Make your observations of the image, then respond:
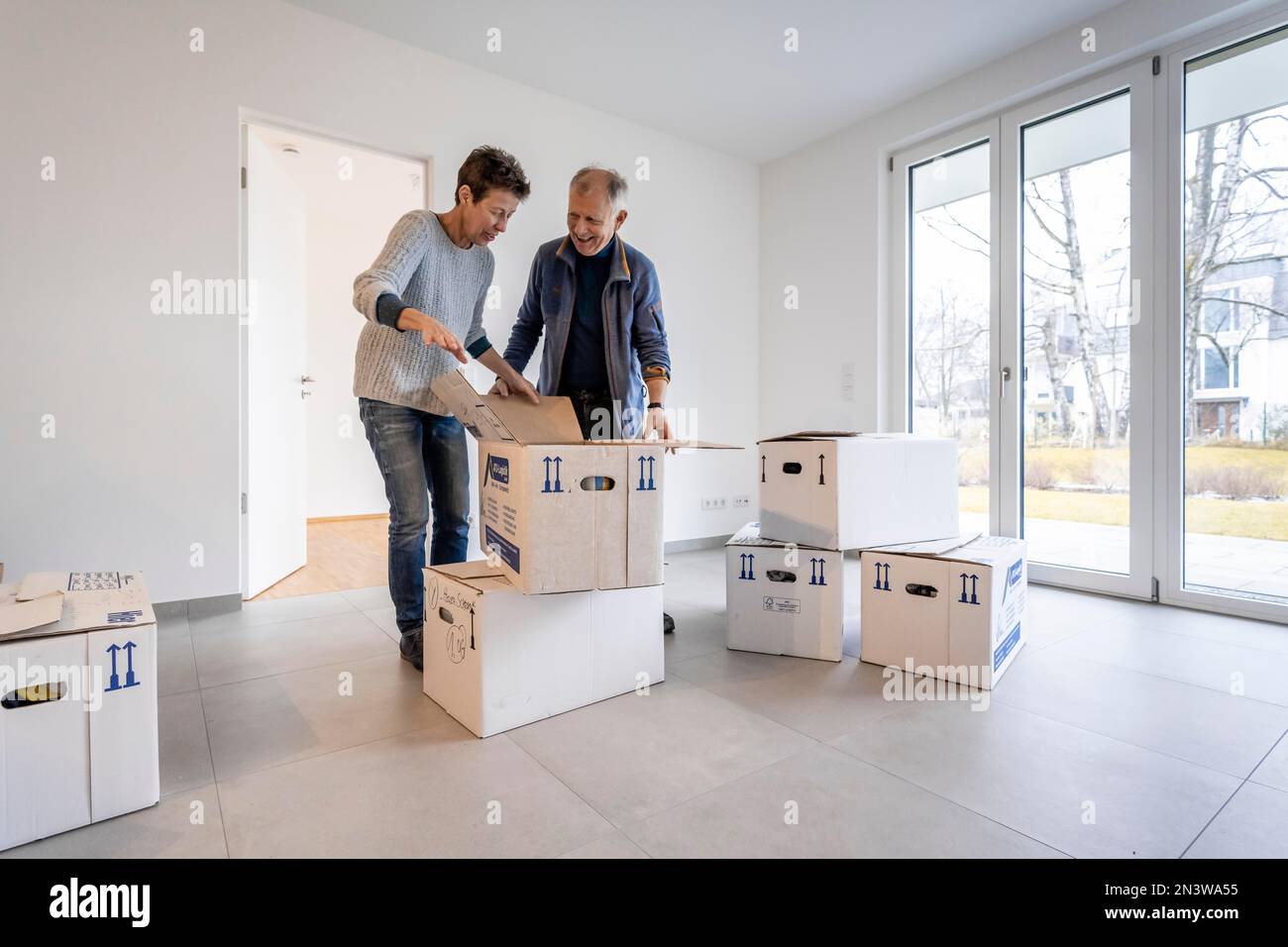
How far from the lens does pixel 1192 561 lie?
2.65 metres

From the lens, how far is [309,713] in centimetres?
159

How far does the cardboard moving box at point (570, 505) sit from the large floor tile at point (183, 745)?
691mm

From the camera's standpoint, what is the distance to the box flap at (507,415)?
1515 millimetres

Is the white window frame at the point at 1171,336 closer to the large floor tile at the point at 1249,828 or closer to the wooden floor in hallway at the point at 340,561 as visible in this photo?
the large floor tile at the point at 1249,828

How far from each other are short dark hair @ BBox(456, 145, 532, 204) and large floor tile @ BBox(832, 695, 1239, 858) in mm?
1569

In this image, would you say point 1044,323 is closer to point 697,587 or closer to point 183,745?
point 697,587

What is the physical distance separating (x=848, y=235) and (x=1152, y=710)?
292cm

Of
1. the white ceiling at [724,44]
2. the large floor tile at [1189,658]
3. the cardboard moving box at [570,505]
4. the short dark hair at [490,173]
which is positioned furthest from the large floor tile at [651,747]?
the white ceiling at [724,44]

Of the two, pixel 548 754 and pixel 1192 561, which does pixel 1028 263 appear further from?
pixel 548 754

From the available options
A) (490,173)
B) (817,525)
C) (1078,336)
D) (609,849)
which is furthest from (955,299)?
(609,849)

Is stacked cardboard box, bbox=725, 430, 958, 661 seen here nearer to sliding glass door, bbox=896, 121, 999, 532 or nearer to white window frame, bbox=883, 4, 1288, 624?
white window frame, bbox=883, 4, 1288, 624

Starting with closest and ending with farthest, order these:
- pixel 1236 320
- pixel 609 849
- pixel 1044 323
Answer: pixel 609 849
pixel 1236 320
pixel 1044 323

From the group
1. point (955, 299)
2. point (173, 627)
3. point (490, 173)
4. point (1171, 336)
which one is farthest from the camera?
point (955, 299)

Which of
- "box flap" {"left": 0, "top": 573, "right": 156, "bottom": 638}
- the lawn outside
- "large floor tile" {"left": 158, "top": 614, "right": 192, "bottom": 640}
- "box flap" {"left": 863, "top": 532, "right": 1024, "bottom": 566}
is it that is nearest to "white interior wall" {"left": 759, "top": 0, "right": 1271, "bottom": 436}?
the lawn outside
